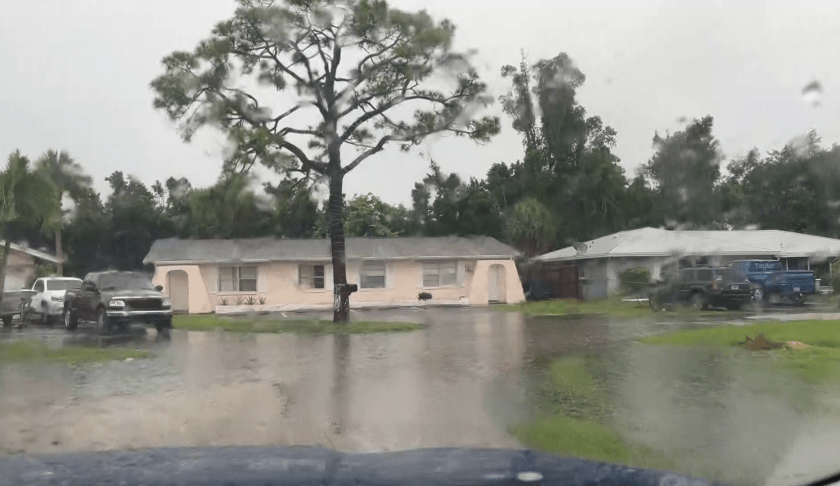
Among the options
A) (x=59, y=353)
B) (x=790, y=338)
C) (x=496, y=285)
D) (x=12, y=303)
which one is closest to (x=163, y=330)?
(x=59, y=353)

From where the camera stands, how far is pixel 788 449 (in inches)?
236

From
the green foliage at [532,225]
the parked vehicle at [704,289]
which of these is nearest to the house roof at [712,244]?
the green foliage at [532,225]

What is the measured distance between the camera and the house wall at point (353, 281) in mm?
18922

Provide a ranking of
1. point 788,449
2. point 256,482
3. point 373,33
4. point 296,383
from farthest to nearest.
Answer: point 373,33, point 296,383, point 788,449, point 256,482

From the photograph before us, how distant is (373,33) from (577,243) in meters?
7.85

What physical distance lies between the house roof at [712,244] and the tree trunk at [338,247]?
552 cm

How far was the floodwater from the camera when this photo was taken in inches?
248

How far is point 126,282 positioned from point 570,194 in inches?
268

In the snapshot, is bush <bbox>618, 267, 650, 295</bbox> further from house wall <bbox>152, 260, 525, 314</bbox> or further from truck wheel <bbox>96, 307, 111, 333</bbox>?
truck wheel <bbox>96, 307, 111, 333</bbox>

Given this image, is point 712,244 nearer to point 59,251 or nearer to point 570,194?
point 570,194

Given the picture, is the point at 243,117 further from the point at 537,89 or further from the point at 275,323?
the point at 537,89

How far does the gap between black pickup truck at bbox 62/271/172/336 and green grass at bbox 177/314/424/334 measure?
5.44ft

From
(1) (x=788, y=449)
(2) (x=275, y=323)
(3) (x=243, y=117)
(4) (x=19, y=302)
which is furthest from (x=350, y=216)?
(1) (x=788, y=449)

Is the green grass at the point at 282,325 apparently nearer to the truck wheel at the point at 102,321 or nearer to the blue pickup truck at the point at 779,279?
the truck wheel at the point at 102,321
